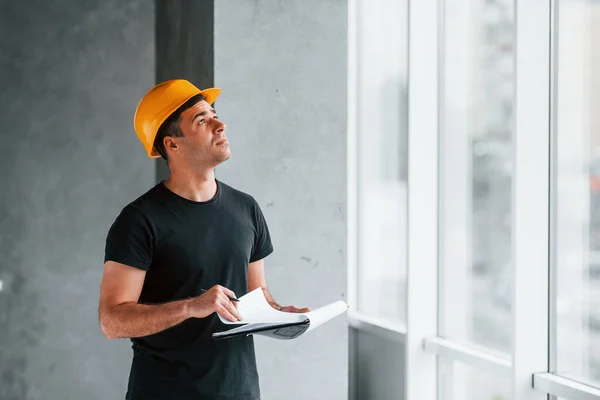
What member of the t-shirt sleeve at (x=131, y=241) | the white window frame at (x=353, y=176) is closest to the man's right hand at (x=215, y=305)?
the t-shirt sleeve at (x=131, y=241)

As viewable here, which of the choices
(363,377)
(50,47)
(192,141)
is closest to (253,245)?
(192,141)

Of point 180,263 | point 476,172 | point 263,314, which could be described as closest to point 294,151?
point 476,172

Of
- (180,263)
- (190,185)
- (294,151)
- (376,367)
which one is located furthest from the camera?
(376,367)

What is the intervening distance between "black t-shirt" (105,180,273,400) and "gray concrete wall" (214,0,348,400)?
0.92 meters

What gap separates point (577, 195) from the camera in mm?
2668

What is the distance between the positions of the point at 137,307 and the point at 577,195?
1545mm

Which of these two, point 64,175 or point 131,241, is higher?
point 64,175

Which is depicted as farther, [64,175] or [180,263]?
[64,175]

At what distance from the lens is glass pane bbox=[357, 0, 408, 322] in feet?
12.9

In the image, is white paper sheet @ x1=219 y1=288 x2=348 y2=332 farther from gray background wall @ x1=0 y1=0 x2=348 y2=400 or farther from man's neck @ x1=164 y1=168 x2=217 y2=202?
gray background wall @ x1=0 y1=0 x2=348 y2=400

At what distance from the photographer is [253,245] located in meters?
2.55

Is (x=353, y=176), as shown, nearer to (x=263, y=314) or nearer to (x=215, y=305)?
(x=263, y=314)

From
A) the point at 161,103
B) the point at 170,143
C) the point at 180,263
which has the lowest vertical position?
the point at 180,263

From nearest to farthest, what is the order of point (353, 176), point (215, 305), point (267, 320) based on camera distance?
point (215, 305) < point (267, 320) < point (353, 176)
